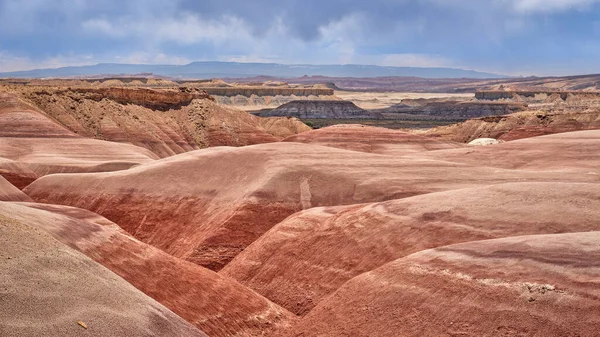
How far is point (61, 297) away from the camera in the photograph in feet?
43.2

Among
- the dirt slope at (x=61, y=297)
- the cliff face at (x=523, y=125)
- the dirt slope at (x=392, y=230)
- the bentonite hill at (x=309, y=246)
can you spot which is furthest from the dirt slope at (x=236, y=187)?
the cliff face at (x=523, y=125)

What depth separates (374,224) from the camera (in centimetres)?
2514

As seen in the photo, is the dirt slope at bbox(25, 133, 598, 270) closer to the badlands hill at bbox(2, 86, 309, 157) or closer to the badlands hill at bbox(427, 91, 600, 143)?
the badlands hill at bbox(2, 86, 309, 157)

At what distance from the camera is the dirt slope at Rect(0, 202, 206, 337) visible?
40.2ft

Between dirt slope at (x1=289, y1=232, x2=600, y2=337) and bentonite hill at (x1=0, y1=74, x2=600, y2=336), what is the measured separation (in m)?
0.04

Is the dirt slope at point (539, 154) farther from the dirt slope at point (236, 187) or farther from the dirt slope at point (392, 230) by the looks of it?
the dirt slope at point (392, 230)

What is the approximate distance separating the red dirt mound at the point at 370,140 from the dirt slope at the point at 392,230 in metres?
42.1

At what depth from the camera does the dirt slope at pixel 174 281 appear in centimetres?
1934

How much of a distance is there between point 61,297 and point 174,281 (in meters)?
7.64

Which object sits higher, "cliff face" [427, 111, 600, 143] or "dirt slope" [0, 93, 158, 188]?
"dirt slope" [0, 93, 158, 188]

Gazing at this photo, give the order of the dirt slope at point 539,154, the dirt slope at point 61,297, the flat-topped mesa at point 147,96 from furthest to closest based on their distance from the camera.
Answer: the flat-topped mesa at point 147,96
the dirt slope at point 539,154
the dirt slope at point 61,297

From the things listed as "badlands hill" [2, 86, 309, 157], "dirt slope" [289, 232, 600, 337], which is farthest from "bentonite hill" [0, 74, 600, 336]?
"badlands hill" [2, 86, 309, 157]

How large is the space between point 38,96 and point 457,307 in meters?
75.2

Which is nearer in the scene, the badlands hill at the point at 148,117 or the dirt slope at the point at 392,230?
the dirt slope at the point at 392,230
